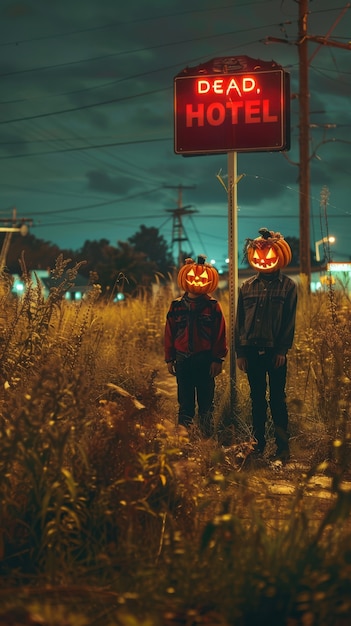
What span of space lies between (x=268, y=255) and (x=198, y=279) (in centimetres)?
69

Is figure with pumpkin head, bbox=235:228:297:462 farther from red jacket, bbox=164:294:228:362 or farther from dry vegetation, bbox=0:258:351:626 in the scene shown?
dry vegetation, bbox=0:258:351:626

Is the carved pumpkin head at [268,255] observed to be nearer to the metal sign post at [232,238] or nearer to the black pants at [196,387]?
the black pants at [196,387]

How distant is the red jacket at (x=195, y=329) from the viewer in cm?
771

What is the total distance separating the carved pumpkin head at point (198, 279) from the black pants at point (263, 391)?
773 mm

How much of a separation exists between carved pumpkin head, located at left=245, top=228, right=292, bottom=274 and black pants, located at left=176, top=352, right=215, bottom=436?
870 millimetres

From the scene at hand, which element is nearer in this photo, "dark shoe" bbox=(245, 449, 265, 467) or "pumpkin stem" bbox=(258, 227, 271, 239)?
"dark shoe" bbox=(245, 449, 265, 467)

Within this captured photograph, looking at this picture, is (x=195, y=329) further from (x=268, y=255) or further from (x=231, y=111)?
(x=231, y=111)

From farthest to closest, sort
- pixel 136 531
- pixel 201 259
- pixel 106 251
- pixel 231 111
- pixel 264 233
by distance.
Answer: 1. pixel 106 251
2. pixel 231 111
3. pixel 201 259
4. pixel 264 233
5. pixel 136 531

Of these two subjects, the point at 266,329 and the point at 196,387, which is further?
the point at 196,387

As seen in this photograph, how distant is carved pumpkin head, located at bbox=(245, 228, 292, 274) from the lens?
25.0ft

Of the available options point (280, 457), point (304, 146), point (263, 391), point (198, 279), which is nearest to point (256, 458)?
point (280, 457)

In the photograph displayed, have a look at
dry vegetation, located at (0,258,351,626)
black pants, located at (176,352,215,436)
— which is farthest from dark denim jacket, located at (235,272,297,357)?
dry vegetation, located at (0,258,351,626)

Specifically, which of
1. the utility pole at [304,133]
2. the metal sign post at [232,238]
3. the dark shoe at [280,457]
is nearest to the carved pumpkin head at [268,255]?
the metal sign post at [232,238]

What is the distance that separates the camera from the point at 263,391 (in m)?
7.62
